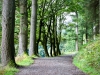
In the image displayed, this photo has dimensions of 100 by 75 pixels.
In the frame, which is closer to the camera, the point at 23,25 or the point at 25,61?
the point at 25,61

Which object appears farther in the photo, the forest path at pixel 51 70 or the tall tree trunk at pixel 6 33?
the tall tree trunk at pixel 6 33

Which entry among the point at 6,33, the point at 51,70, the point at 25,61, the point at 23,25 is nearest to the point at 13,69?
the point at 51,70

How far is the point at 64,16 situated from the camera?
37.6 m

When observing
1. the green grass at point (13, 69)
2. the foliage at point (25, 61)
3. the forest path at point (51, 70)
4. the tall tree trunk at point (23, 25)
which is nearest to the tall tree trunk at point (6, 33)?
the green grass at point (13, 69)

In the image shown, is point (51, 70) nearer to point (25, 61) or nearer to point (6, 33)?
point (6, 33)

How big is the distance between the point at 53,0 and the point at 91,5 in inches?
418

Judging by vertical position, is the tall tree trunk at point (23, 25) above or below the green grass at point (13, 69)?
above

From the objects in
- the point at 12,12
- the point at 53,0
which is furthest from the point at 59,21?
the point at 12,12

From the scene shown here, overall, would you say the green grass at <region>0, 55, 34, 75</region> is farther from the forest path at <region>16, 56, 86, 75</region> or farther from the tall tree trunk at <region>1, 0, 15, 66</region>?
the tall tree trunk at <region>1, 0, 15, 66</region>

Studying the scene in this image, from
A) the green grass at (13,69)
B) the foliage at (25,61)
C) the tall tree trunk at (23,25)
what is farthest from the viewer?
the tall tree trunk at (23,25)

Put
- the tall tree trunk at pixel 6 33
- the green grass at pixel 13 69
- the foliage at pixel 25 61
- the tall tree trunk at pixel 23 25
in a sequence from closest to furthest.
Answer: the green grass at pixel 13 69 → the tall tree trunk at pixel 6 33 → the foliage at pixel 25 61 → the tall tree trunk at pixel 23 25

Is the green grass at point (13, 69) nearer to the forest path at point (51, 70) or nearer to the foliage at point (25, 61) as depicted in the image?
the foliage at point (25, 61)

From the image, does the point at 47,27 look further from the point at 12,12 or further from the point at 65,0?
the point at 12,12

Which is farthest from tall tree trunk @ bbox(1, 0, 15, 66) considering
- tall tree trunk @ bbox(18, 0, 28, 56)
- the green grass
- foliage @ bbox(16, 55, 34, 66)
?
tall tree trunk @ bbox(18, 0, 28, 56)
